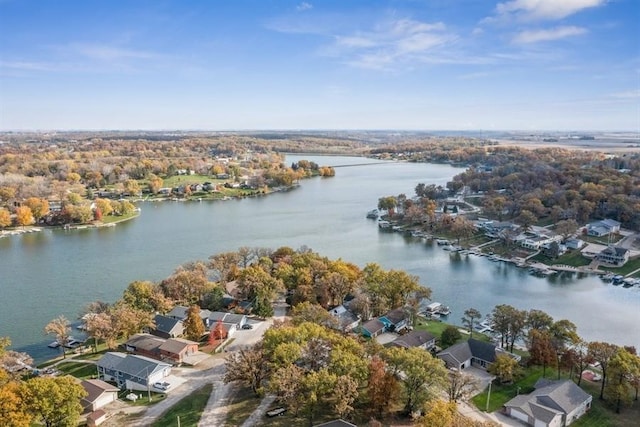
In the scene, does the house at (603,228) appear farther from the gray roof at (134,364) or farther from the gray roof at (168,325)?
the gray roof at (134,364)

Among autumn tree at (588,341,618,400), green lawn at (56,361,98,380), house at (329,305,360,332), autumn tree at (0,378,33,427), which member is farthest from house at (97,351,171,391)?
autumn tree at (588,341,618,400)

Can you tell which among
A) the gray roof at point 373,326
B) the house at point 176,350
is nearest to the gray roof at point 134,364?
the house at point 176,350

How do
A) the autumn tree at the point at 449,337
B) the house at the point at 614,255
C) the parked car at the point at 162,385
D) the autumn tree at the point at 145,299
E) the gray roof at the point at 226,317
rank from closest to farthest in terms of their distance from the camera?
the parked car at the point at 162,385
the autumn tree at the point at 449,337
the gray roof at the point at 226,317
the autumn tree at the point at 145,299
the house at the point at 614,255

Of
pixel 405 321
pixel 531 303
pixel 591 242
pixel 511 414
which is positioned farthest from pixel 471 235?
pixel 511 414

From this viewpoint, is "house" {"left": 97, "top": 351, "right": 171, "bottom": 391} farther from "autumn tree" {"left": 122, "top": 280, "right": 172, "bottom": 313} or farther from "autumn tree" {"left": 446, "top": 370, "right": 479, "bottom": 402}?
"autumn tree" {"left": 446, "top": 370, "right": 479, "bottom": 402}

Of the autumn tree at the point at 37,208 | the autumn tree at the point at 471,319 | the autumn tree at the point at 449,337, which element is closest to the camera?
the autumn tree at the point at 449,337

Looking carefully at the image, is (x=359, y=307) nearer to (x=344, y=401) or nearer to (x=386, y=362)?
(x=386, y=362)

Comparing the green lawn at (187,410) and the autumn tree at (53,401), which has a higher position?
the autumn tree at (53,401)
